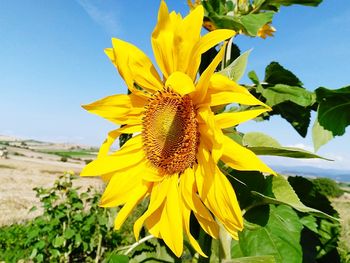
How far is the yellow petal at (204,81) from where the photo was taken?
27.7 inches

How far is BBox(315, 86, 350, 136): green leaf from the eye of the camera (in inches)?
39.2

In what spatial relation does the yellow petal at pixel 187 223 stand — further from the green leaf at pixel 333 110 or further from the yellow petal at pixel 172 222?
the green leaf at pixel 333 110

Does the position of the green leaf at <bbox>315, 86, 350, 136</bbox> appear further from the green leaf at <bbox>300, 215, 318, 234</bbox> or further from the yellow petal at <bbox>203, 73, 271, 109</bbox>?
the yellow petal at <bbox>203, 73, 271, 109</bbox>

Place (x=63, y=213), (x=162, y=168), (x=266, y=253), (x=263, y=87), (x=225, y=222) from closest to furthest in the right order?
(x=225, y=222), (x=266, y=253), (x=162, y=168), (x=263, y=87), (x=63, y=213)

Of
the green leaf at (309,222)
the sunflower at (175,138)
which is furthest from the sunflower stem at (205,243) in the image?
the green leaf at (309,222)

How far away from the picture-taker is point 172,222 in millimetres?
845

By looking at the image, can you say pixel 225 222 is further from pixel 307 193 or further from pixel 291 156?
pixel 307 193

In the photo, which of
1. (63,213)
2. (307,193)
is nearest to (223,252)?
(307,193)

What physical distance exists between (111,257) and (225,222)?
48 centimetres

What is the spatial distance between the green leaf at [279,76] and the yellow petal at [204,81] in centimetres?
58

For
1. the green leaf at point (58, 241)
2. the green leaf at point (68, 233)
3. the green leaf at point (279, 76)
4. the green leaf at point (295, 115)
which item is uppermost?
the green leaf at point (279, 76)

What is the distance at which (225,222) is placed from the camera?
74 cm

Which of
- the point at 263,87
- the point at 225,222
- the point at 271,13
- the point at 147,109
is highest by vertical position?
the point at 271,13

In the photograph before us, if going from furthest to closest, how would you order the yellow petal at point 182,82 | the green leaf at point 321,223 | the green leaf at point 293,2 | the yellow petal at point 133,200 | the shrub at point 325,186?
the shrub at point 325,186, the green leaf at point 293,2, the green leaf at point 321,223, the yellow petal at point 133,200, the yellow petal at point 182,82
